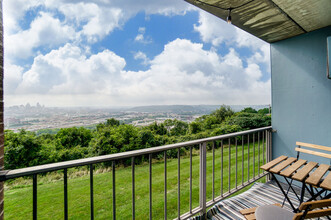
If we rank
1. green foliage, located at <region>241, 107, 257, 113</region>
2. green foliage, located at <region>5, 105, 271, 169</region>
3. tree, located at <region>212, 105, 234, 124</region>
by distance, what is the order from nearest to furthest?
green foliage, located at <region>5, 105, 271, 169</region>
green foliage, located at <region>241, 107, 257, 113</region>
tree, located at <region>212, 105, 234, 124</region>

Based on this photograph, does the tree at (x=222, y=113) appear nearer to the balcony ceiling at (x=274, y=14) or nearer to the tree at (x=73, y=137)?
the tree at (x=73, y=137)

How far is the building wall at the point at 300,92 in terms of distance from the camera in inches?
111

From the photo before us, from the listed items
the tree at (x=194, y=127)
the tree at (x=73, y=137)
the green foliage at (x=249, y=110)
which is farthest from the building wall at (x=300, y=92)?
the tree at (x=73, y=137)

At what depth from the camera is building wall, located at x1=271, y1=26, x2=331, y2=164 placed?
281cm

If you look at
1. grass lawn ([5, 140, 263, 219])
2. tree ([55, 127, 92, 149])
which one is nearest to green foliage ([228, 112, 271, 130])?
grass lawn ([5, 140, 263, 219])

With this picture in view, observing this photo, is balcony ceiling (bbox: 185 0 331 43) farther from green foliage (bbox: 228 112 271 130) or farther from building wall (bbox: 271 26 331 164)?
green foliage (bbox: 228 112 271 130)

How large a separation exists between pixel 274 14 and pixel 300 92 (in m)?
1.61

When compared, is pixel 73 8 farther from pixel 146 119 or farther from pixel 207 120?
pixel 207 120

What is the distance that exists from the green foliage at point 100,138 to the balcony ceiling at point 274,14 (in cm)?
536

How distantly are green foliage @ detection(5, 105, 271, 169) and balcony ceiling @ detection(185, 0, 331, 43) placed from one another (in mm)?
5360

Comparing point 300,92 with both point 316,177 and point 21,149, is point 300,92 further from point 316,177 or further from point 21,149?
point 21,149

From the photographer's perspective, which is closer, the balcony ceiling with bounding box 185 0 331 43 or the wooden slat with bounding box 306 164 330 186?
the wooden slat with bounding box 306 164 330 186

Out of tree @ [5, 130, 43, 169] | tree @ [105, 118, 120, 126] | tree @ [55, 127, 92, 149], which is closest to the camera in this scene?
tree @ [5, 130, 43, 169]

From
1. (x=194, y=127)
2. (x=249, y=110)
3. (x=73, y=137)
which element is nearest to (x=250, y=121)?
(x=249, y=110)
